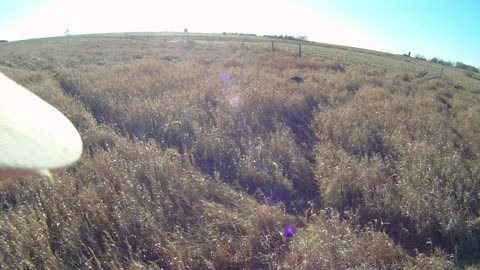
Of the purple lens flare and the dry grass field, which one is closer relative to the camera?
the dry grass field

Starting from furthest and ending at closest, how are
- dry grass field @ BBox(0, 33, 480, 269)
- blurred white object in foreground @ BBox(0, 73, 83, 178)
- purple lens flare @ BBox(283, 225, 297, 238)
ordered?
purple lens flare @ BBox(283, 225, 297, 238)
dry grass field @ BBox(0, 33, 480, 269)
blurred white object in foreground @ BBox(0, 73, 83, 178)

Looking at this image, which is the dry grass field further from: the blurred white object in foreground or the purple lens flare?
the blurred white object in foreground

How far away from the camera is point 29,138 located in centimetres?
124

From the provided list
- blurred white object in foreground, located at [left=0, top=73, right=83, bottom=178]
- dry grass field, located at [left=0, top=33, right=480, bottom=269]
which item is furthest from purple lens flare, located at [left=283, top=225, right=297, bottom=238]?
blurred white object in foreground, located at [left=0, top=73, right=83, bottom=178]

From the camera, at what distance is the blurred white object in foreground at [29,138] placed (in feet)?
3.51

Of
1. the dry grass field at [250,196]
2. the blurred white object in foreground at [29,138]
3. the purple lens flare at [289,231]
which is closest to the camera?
the blurred white object in foreground at [29,138]

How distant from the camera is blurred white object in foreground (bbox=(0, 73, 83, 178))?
107 centimetres

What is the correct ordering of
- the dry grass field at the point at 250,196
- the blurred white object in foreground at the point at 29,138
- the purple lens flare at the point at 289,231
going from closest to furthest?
the blurred white object in foreground at the point at 29,138
the dry grass field at the point at 250,196
the purple lens flare at the point at 289,231

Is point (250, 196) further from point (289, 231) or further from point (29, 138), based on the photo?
point (29, 138)

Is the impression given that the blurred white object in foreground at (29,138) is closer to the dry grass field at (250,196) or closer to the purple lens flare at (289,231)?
the dry grass field at (250,196)

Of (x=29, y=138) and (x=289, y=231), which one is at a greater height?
(x=29, y=138)

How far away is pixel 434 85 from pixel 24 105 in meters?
13.5

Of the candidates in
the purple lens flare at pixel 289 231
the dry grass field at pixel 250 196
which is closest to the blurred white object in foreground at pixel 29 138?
the dry grass field at pixel 250 196

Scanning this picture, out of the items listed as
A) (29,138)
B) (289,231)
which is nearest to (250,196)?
(289,231)
